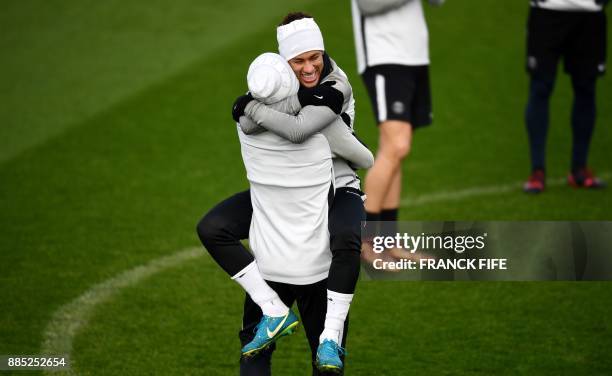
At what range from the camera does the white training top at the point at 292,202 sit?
420 centimetres

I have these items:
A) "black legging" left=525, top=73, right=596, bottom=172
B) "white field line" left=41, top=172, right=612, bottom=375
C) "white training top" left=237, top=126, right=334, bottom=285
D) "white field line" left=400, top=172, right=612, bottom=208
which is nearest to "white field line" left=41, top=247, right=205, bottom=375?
"white field line" left=41, top=172, right=612, bottom=375

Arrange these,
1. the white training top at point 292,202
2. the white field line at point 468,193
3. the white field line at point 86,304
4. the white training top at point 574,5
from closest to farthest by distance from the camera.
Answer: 1. the white training top at point 292,202
2. the white field line at point 86,304
3. the white training top at point 574,5
4. the white field line at point 468,193

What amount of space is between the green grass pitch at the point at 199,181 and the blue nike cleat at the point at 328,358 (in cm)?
138

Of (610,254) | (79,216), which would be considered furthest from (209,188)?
(610,254)

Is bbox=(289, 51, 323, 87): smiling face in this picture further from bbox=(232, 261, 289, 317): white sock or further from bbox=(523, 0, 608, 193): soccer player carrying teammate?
bbox=(523, 0, 608, 193): soccer player carrying teammate

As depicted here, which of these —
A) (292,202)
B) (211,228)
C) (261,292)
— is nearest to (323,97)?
(292,202)

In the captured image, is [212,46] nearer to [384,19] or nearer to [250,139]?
[384,19]

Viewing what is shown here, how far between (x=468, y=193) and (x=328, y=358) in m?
4.73

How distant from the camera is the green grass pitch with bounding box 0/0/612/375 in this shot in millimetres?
5855

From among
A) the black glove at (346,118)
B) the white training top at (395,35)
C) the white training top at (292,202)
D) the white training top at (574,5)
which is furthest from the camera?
the white training top at (574,5)

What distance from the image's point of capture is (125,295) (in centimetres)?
660

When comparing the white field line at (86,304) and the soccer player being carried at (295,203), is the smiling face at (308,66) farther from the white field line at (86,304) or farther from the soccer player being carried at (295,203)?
the white field line at (86,304)

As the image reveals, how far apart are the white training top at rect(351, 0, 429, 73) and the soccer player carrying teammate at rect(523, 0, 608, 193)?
5.15ft

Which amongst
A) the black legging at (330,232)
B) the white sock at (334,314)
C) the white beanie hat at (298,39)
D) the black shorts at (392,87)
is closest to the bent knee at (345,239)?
the black legging at (330,232)
